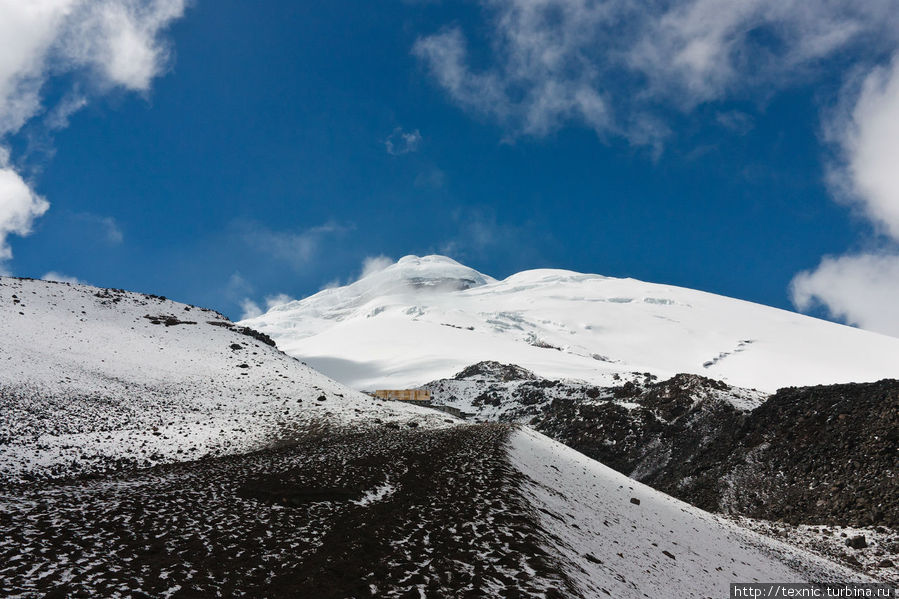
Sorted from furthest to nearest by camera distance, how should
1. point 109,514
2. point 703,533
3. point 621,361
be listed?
point 621,361 < point 703,533 < point 109,514

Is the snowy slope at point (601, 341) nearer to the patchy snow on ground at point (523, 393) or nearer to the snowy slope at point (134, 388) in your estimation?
the patchy snow on ground at point (523, 393)

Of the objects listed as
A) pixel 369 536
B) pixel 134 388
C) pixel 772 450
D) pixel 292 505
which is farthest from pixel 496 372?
pixel 369 536

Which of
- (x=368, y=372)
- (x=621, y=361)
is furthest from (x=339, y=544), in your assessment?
(x=621, y=361)

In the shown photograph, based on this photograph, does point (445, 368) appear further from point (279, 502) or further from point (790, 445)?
point (279, 502)

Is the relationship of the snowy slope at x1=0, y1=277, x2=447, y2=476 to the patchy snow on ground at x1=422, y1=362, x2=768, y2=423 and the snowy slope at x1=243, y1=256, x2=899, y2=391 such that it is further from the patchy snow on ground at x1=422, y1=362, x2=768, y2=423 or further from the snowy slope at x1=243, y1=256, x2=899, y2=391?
the snowy slope at x1=243, y1=256, x2=899, y2=391

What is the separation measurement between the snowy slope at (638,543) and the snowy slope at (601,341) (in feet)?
132

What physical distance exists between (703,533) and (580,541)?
9.59m

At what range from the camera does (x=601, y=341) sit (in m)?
109

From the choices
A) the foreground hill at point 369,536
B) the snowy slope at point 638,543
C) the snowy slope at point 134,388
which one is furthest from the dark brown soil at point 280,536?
the snowy slope at point 134,388

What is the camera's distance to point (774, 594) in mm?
13289

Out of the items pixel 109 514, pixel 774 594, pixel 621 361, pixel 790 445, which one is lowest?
pixel 774 594

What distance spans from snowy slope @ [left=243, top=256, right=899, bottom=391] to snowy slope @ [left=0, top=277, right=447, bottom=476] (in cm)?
3165

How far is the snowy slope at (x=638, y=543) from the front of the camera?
986 centimetres

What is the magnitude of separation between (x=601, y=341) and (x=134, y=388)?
99.2m
